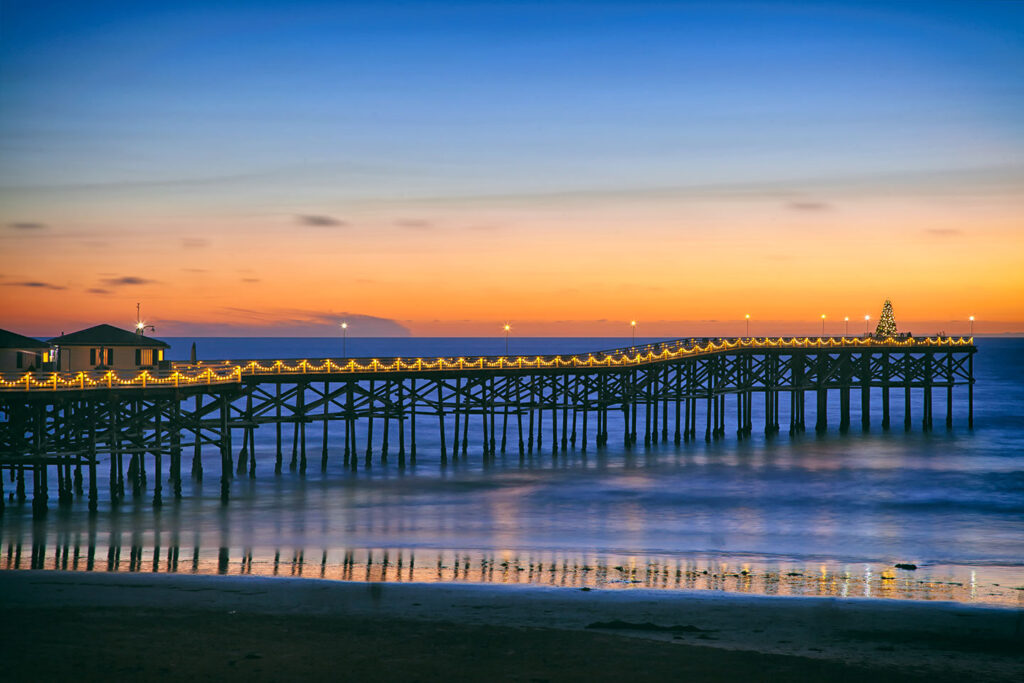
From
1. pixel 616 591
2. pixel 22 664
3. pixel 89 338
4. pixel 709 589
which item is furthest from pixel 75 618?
pixel 89 338

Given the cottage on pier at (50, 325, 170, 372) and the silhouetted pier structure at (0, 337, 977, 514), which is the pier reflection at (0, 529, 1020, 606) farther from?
the cottage on pier at (50, 325, 170, 372)

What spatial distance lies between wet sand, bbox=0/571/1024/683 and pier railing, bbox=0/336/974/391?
13.7m

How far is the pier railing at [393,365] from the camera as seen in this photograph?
38312 millimetres

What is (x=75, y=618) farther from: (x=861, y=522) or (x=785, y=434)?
(x=785, y=434)

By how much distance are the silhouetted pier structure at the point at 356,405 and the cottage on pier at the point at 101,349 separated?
2729 millimetres

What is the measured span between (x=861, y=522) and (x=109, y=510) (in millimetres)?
28939

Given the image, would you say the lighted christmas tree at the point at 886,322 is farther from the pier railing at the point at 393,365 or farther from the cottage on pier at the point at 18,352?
the cottage on pier at the point at 18,352

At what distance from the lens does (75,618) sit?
21.9 meters

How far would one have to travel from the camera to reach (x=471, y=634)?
2092 cm

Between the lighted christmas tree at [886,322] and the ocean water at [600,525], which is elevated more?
the lighted christmas tree at [886,322]

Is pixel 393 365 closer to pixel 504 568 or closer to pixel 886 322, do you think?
pixel 504 568

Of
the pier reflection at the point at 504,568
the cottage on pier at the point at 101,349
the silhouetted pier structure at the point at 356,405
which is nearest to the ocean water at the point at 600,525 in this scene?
the pier reflection at the point at 504,568

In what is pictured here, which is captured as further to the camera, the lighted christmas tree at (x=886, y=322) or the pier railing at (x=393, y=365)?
the lighted christmas tree at (x=886, y=322)

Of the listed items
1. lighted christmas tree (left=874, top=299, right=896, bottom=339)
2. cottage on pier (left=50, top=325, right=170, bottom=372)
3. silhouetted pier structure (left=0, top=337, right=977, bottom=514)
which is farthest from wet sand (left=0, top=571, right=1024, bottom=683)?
lighted christmas tree (left=874, top=299, right=896, bottom=339)
